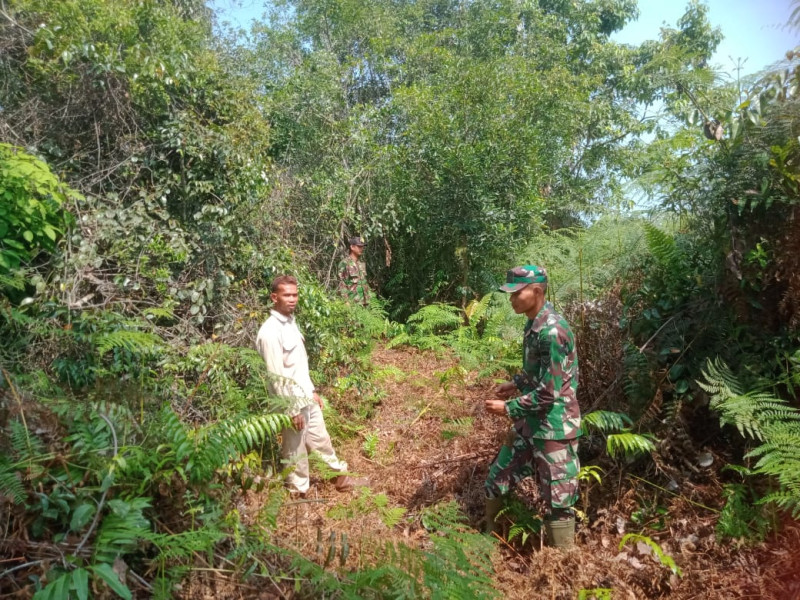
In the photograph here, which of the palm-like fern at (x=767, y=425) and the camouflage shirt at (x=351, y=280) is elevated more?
the camouflage shirt at (x=351, y=280)

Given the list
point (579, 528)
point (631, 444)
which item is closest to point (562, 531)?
point (579, 528)

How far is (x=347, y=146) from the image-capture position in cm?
1062

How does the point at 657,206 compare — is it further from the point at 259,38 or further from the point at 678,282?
the point at 259,38

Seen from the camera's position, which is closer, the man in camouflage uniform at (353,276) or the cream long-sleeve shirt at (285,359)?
the cream long-sleeve shirt at (285,359)

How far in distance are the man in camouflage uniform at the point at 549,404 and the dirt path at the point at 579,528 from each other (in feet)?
1.10

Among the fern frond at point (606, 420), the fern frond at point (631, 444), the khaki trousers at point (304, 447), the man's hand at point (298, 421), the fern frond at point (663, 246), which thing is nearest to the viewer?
the fern frond at point (631, 444)

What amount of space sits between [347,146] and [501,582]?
8890 mm

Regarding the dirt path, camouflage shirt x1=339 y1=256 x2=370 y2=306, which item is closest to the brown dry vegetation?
the dirt path

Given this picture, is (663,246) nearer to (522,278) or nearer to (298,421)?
(522,278)

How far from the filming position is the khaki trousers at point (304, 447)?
451 centimetres

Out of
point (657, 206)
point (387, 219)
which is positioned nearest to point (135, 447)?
point (657, 206)

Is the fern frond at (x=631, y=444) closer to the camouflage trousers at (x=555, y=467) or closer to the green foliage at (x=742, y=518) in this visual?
the camouflage trousers at (x=555, y=467)

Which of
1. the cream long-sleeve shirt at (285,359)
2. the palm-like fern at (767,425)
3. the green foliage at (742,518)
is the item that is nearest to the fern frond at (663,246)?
the palm-like fern at (767,425)

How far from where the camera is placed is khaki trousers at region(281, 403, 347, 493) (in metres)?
4.51
